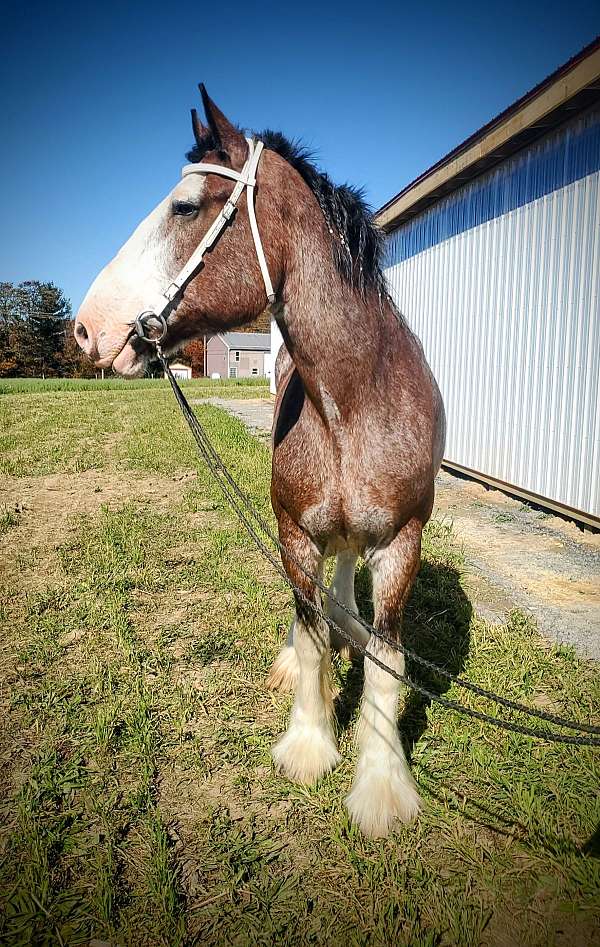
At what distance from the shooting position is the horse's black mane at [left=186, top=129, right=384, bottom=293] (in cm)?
189

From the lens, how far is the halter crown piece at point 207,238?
1.72 meters

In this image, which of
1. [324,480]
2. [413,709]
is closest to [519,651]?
[413,709]

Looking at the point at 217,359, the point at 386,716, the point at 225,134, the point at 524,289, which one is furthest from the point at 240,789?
the point at 217,359

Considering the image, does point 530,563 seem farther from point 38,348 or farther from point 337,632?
point 38,348

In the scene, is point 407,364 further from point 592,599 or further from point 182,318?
point 592,599

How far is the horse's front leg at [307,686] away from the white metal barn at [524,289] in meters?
4.31

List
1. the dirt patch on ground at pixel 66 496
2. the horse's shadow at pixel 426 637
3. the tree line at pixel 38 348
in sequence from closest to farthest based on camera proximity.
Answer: the horse's shadow at pixel 426 637
the dirt patch on ground at pixel 66 496
the tree line at pixel 38 348

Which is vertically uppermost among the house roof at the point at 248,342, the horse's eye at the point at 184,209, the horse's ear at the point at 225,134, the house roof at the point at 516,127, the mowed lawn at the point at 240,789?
the house roof at the point at 248,342

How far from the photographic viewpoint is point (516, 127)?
240 inches

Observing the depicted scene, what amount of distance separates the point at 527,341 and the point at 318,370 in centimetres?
557

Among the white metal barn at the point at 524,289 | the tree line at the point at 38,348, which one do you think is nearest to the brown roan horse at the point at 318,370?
the white metal barn at the point at 524,289

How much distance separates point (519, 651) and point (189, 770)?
2061 mm

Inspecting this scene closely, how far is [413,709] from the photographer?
9.37 feet

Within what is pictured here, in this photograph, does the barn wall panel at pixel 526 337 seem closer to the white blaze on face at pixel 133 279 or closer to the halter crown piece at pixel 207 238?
the halter crown piece at pixel 207 238
